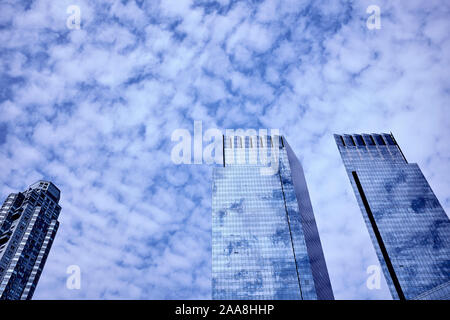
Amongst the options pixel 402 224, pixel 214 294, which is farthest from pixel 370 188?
pixel 214 294

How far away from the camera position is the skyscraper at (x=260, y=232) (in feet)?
407

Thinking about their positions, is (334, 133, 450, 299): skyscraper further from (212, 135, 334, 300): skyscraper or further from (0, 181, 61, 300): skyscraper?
(0, 181, 61, 300): skyscraper

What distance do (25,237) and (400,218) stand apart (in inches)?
6183

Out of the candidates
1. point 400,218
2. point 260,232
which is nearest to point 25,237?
point 260,232

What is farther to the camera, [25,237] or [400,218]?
[400,218]

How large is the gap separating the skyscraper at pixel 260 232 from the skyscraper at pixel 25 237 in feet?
231

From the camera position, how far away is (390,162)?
542 feet

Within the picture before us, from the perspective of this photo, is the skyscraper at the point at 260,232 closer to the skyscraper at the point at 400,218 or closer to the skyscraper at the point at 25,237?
the skyscraper at the point at 400,218

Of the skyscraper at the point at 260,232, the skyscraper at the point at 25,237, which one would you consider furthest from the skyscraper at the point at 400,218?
the skyscraper at the point at 25,237

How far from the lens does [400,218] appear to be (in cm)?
14325

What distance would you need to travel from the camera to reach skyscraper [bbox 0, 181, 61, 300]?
117369mm

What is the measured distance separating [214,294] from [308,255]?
41566 mm

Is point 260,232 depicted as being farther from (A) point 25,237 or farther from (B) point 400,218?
(A) point 25,237
